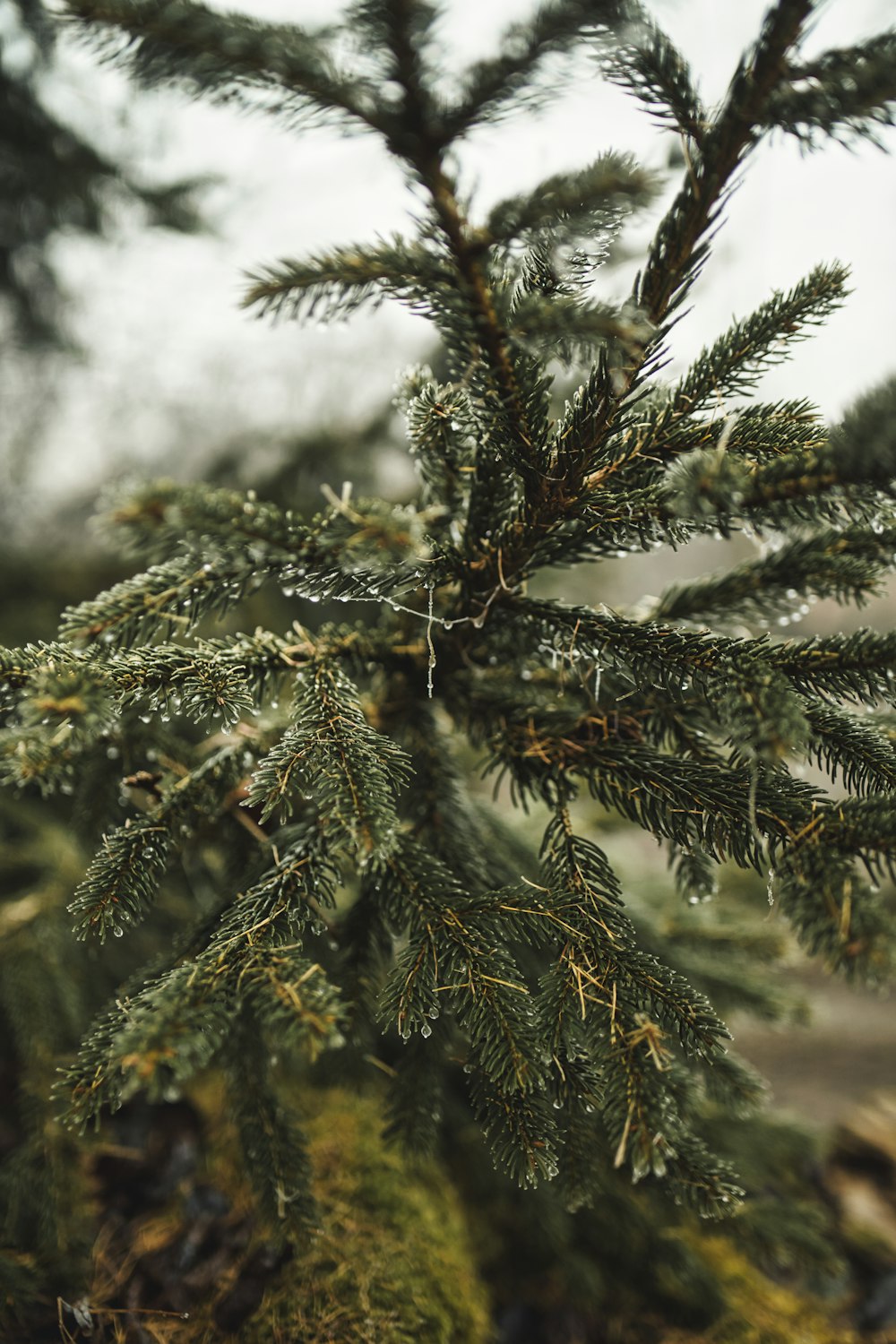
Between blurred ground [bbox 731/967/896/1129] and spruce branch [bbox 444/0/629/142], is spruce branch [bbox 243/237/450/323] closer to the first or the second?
spruce branch [bbox 444/0/629/142]

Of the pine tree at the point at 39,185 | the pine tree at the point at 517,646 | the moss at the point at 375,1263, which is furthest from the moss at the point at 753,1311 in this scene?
the pine tree at the point at 39,185

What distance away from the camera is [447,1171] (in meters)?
1.55

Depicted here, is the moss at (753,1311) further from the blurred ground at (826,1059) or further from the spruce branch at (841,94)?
the spruce branch at (841,94)

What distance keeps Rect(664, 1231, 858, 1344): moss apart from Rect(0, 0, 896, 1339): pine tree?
844 millimetres

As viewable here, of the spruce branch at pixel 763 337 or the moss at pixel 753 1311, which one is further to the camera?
the moss at pixel 753 1311

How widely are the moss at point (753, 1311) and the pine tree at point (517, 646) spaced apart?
84cm

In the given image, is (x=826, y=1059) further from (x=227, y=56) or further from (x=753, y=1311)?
(x=227, y=56)

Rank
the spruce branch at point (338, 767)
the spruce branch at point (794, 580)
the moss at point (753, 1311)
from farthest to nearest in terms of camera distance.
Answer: the moss at point (753, 1311)
the spruce branch at point (794, 580)
the spruce branch at point (338, 767)

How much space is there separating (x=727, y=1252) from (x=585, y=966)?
4.53 feet

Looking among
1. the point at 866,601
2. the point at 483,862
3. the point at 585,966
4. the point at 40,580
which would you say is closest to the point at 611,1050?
the point at 585,966

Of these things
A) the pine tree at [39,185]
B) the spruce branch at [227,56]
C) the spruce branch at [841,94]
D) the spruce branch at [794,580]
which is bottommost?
the spruce branch at [794,580]

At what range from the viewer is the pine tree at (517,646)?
0.59 m

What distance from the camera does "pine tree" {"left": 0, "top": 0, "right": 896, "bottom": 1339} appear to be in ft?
1.93

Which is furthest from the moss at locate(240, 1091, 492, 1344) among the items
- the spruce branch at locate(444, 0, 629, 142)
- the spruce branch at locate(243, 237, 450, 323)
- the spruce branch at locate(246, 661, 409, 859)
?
the spruce branch at locate(444, 0, 629, 142)
